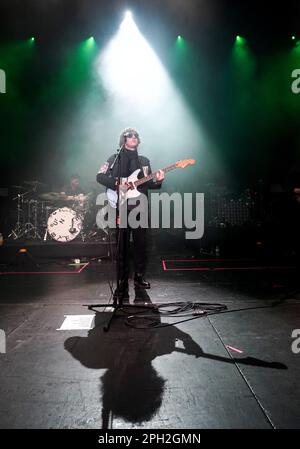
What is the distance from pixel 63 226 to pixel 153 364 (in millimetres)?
6169

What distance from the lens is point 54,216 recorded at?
7.77m

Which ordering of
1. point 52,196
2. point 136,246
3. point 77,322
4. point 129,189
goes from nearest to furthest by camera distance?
point 77,322 → point 129,189 → point 136,246 → point 52,196

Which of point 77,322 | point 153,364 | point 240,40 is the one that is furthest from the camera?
point 240,40

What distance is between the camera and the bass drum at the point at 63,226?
303 inches

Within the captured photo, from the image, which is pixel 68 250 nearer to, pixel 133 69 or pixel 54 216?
pixel 54 216

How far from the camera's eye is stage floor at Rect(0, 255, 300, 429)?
56.7 inches

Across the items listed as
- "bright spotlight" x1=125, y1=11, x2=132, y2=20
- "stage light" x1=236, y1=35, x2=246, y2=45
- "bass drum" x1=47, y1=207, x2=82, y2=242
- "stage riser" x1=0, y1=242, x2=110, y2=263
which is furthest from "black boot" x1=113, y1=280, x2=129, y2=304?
"stage light" x1=236, y1=35, x2=246, y2=45

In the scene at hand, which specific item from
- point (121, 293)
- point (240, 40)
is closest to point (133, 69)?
point (240, 40)

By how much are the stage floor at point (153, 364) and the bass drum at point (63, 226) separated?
12.9 ft

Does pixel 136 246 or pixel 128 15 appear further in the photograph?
pixel 128 15

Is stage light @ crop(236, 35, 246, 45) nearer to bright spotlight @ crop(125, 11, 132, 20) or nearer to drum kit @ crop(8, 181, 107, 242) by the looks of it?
bright spotlight @ crop(125, 11, 132, 20)

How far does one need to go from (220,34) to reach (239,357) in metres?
9.55

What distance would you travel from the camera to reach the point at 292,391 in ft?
5.36
